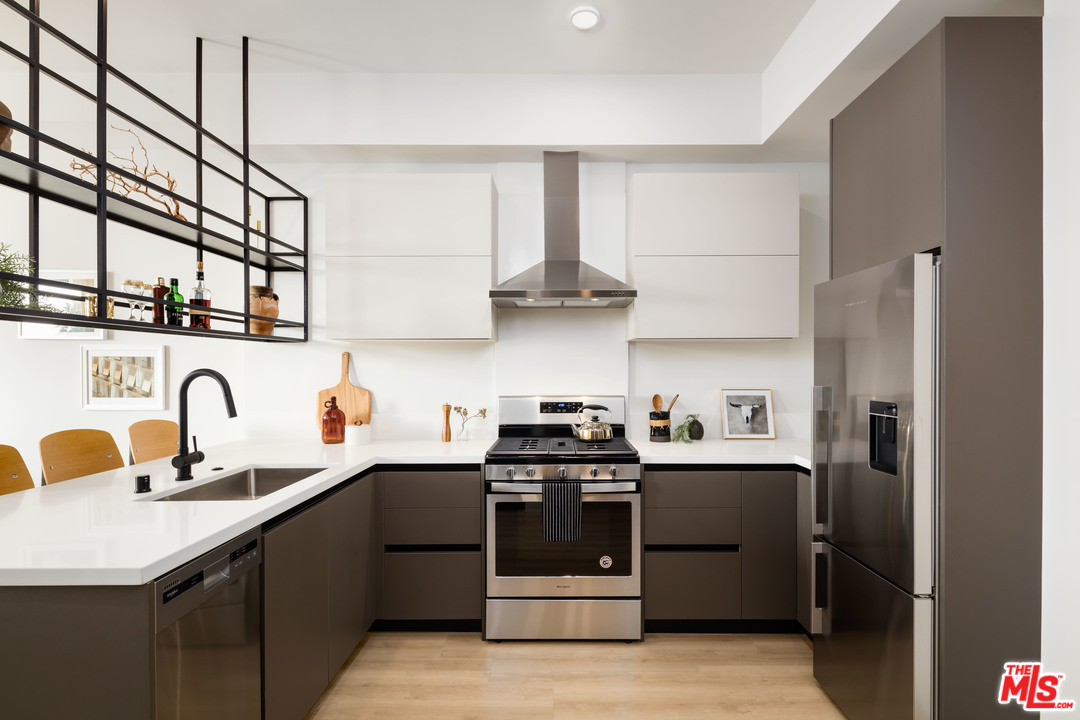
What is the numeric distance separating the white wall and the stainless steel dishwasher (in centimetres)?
222

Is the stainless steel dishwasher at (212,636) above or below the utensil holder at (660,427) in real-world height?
below

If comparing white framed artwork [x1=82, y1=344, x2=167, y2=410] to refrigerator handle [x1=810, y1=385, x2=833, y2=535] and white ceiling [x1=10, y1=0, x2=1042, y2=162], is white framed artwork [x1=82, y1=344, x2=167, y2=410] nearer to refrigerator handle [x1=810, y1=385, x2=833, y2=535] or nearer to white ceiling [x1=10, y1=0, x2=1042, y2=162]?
white ceiling [x1=10, y1=0, x2=1042, y2=162]

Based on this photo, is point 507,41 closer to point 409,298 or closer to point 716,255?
point 409,298

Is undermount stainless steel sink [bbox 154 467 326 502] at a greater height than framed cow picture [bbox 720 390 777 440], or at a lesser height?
lesser

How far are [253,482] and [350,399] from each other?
96cm

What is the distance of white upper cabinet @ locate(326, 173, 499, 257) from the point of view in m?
2.93

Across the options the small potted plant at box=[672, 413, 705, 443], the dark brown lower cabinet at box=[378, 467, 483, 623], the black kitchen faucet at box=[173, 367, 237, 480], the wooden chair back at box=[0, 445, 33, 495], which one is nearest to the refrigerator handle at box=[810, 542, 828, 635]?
the small potted plant at box=[672, 413, 705, 443]

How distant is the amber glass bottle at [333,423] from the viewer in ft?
9.96

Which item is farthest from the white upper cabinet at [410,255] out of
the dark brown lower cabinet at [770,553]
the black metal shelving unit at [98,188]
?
the dark brown lower cabinet at [770,553]

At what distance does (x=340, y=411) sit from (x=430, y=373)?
540mm

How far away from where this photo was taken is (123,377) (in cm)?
330

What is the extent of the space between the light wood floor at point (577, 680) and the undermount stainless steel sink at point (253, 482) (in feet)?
2.75

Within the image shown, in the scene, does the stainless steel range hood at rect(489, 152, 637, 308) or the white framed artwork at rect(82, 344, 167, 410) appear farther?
the white framed artwork at rect(82, 344, 167, 410)

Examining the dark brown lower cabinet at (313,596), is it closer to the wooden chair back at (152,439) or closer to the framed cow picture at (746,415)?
the wooden chair back at (152,439)
